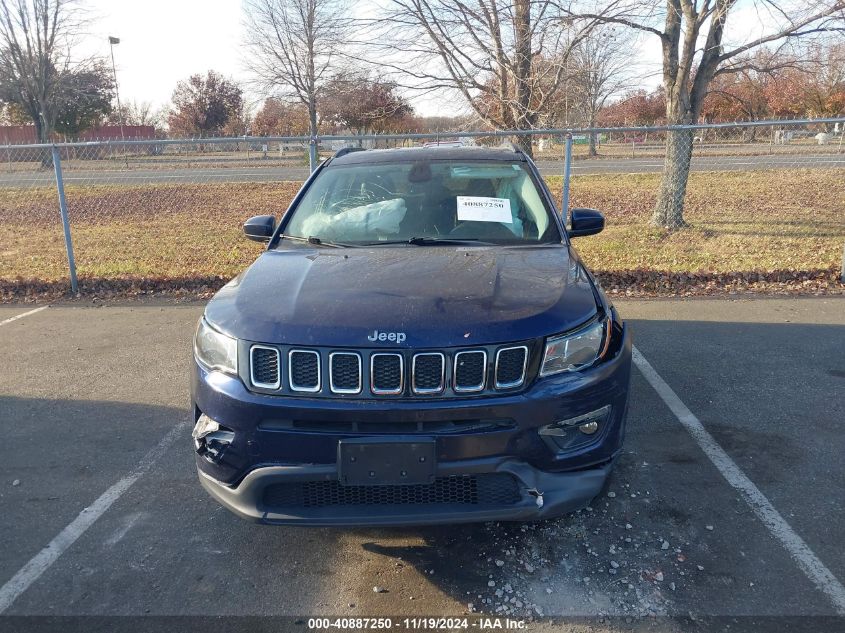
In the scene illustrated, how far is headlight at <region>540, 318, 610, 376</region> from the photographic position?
2613 mm

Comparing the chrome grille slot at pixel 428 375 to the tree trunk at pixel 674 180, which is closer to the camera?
the chrome grille slot at pixel 428 375

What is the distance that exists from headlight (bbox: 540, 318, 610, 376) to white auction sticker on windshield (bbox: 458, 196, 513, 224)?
1.28 m

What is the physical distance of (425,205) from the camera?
3.99 meters

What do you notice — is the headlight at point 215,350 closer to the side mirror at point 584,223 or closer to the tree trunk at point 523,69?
the side mirror at point 584,223

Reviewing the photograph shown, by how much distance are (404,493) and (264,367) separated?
0.76m

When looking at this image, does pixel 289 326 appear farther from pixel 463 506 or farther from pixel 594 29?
pixel 594 29

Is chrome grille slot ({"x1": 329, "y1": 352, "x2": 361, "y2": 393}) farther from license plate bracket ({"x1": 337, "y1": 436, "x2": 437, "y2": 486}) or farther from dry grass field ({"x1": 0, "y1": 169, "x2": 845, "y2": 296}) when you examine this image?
dry grass field ({"x1": 0, "y1": 169, "x2": 845, "y2": 296})

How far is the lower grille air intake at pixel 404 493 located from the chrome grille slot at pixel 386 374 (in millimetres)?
389

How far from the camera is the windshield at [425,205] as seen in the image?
3.81 m

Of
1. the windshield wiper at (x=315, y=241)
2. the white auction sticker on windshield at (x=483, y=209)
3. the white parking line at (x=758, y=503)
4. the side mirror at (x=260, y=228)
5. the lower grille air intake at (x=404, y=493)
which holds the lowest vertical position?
the white parking line at (x=758, y=503)

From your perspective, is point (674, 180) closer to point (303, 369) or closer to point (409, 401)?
point (409, 401)

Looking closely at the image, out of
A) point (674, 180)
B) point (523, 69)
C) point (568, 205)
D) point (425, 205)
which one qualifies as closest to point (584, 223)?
point (425, 205)

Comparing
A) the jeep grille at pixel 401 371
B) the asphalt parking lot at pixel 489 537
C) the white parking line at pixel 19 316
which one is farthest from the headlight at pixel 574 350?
the white parking line at pixel 19 316

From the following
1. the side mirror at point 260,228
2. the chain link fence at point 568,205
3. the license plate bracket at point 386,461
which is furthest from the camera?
the chain link fence at point 568,205
